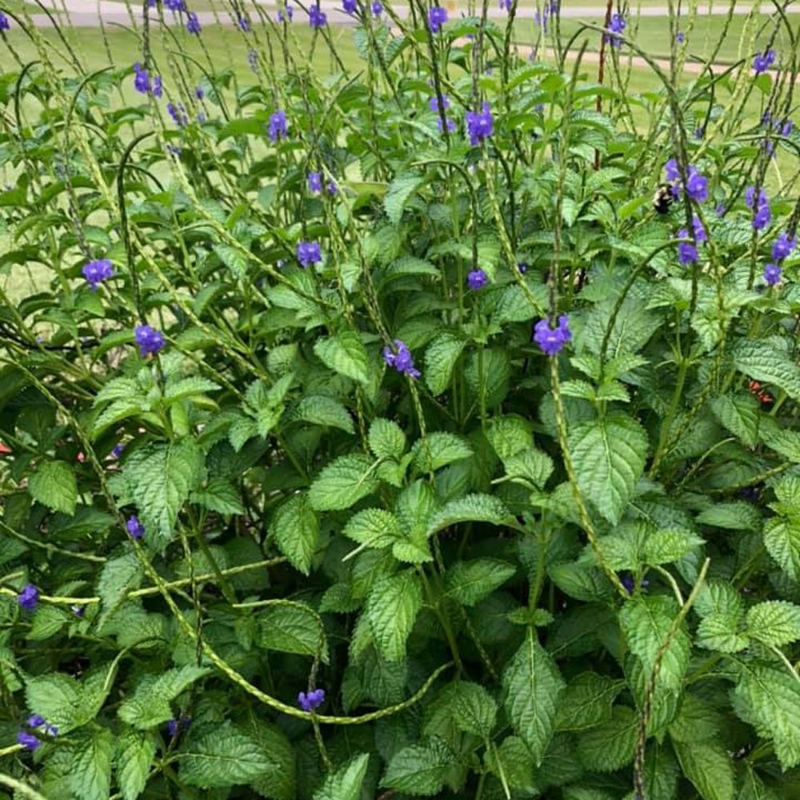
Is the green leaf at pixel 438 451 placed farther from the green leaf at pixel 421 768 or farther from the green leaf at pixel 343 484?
the green leaf at pixel 421 768

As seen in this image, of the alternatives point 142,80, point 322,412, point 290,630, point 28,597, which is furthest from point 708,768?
point 142,80

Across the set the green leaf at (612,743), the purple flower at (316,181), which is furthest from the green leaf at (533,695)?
the purple flower at (316,181)

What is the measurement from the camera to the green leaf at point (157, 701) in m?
1.03

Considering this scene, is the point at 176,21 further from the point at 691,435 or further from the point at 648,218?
the point at 691,435

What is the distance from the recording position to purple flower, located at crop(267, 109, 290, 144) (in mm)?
1407

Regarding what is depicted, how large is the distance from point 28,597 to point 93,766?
34cm

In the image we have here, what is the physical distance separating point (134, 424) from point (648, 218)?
936mm

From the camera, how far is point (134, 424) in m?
1.46

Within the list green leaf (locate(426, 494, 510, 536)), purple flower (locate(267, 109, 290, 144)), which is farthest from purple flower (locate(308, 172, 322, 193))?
green leaf (locate(426, 494, 510, 536))

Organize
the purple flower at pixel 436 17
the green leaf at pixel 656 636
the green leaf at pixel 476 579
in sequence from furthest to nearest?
the purple flower at pixel 436 17 → the green leaf at pixel 476 579 → the green leaf at pixel 656 636

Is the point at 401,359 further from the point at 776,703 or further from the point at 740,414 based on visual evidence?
the point at 776,703

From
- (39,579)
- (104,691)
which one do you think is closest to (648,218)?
(104,691)

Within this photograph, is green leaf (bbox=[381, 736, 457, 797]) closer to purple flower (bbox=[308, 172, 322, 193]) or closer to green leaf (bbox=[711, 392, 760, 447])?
green leaf (bbox=[711, 392, 760, 447])

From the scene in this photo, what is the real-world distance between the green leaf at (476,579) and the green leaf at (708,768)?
333mm
